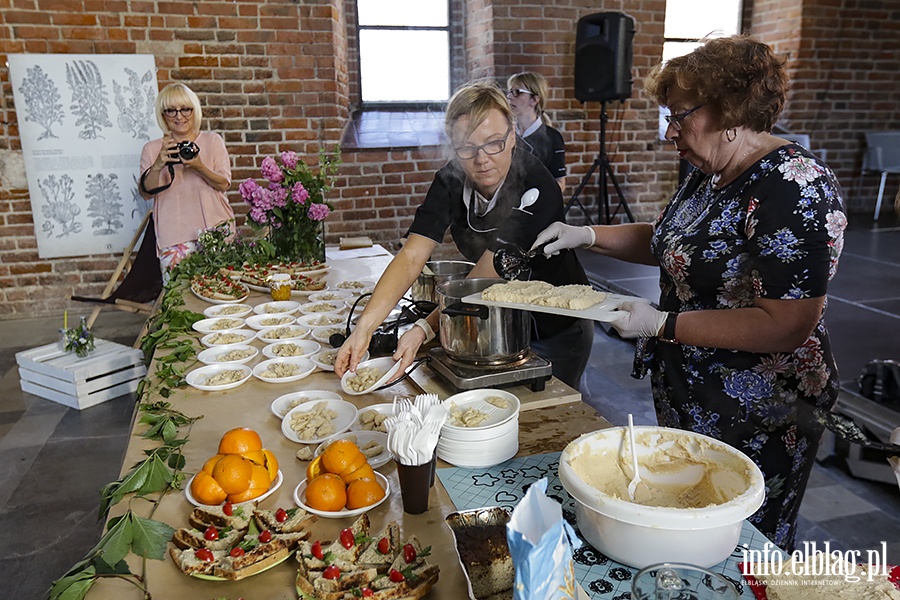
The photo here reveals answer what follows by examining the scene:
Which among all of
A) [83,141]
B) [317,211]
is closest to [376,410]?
[317,211]

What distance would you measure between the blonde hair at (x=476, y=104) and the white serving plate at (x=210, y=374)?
941 millimetres

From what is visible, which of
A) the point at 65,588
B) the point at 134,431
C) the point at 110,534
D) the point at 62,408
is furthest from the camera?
the point at 62,408

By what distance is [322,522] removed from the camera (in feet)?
3.66

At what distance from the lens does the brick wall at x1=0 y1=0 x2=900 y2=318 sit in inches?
184

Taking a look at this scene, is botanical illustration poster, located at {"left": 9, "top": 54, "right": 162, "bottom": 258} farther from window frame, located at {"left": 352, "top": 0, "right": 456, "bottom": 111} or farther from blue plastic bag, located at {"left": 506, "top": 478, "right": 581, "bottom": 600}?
blue plastic bag, located at {"left": 506, "top": 478, "right": 581, "bottom": 600}

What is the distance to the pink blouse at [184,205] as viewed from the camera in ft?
12.1

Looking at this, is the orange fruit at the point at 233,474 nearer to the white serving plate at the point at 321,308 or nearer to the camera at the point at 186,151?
the white serving plate at the point at 321,308

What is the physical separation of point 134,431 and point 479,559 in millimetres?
965

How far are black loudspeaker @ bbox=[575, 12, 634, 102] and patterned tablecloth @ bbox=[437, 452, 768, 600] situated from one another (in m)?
4.63

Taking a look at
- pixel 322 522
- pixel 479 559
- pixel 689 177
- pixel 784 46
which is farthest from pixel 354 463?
pixel 784 46

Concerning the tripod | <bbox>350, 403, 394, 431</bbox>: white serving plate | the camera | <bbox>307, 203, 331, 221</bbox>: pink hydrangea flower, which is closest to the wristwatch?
<bbox>350, 403, 394, 431</bbox>: white serving plate

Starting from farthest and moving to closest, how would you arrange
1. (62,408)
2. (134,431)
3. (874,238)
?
1. (874,238)
2. (62,408)
3. (134,431)

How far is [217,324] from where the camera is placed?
2283 millimetres

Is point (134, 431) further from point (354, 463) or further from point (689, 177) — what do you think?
point (689, 177)
